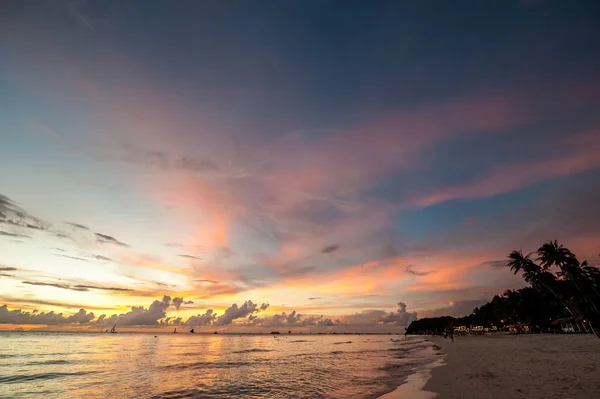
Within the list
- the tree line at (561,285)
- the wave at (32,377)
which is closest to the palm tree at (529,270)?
the tree line at (561,285)

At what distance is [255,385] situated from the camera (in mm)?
29375

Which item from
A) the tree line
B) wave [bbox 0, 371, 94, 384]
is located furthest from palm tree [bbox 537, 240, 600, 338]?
wave [bbox 0, 371, 94, 384]

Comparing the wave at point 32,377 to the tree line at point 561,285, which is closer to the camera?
the wave at point 32,377

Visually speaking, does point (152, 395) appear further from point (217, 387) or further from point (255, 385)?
point (255, 385)

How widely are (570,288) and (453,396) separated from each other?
86.2m

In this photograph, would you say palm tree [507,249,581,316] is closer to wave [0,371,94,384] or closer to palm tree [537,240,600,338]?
palm tree [537,240,600,338]

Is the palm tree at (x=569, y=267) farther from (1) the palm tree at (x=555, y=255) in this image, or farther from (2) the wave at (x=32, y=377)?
(2) the wave at (x=32, y=377)

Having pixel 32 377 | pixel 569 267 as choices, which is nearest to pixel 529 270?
pixel 569 267

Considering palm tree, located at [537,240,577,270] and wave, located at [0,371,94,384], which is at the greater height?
palm tree, located at [537,240,577,270]

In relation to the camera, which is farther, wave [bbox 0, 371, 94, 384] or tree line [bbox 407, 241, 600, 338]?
tree line [bbox 407, 241, 600, 338]

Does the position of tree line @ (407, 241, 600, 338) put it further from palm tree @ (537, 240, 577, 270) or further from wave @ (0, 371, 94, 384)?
wave @ (0, 371, 94, 384)

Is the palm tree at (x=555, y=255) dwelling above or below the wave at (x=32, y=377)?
above

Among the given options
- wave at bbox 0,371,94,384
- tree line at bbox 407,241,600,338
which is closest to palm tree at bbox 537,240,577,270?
tree line at bbox 407,241,600,338

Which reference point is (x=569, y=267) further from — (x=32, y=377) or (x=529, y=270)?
(x=32, y=377)
